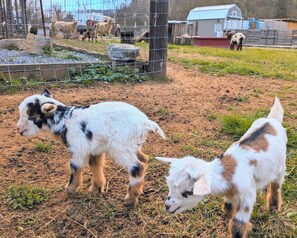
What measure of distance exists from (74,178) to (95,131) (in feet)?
1.53

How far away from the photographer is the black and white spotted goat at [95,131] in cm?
258

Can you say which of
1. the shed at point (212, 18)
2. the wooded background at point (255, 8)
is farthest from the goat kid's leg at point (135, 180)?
the wooded background at point (255, 8)

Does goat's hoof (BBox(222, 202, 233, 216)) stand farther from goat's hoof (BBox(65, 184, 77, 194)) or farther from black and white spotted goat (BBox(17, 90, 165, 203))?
goat's hoof (BBox(65, 184, 77, 194))

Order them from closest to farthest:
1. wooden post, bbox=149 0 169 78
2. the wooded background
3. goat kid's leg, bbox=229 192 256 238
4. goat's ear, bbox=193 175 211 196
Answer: goat's ear, bbox=193 175 211 196, goat kid's leg, bbox=229 192 256 238, wooden post, bbox=149 0 169 78, the wooded background

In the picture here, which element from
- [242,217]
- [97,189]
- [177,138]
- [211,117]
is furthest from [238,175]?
[211,117]

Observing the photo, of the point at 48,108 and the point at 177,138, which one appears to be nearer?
the point at 48,108

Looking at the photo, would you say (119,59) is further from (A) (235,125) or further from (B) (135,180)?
(B) (135,180)

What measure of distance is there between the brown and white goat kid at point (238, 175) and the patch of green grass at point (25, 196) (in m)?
1.26

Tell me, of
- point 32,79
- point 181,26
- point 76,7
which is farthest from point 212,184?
point 181,26

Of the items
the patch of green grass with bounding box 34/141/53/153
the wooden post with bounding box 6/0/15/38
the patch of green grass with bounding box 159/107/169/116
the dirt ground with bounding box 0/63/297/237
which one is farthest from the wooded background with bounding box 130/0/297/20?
the patch of green grass with bounding box 34/141/53/153

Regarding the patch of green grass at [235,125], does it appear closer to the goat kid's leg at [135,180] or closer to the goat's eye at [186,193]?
the goat kid's leg at [135,180]

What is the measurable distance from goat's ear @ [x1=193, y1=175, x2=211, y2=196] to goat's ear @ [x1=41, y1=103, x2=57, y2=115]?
4.89 ft

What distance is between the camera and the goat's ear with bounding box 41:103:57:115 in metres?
2.71

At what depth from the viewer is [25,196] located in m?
2.71
